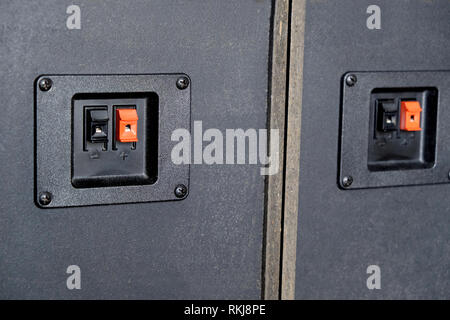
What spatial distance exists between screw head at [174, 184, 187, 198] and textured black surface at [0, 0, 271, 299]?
0.04 feet

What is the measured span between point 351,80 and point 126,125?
376mm

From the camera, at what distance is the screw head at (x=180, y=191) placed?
1.07 metres

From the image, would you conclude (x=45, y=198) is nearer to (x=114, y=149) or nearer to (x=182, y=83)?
(x=114, y=149)

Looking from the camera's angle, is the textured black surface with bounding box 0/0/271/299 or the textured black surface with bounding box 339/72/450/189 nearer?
the textured black surface with bounding box 0/0/271/299

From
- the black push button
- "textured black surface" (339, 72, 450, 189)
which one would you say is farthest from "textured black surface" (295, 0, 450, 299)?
the black push button

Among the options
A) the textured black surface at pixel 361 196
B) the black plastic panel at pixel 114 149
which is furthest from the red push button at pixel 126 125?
the textured black surface at pixel 361 196

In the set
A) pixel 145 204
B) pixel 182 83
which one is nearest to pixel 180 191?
pixel 145 204

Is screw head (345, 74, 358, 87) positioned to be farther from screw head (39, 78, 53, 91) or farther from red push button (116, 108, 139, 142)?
screw head (39, 78, 53, 91)

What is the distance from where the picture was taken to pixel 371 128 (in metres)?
1.17

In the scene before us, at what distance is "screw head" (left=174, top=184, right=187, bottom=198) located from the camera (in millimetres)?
1065

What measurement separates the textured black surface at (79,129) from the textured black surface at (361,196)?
0.22m

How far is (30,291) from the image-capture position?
1.01m

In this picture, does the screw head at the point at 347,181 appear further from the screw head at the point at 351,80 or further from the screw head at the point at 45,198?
the screw head at the point at 45,198

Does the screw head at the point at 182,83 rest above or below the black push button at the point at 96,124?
above
